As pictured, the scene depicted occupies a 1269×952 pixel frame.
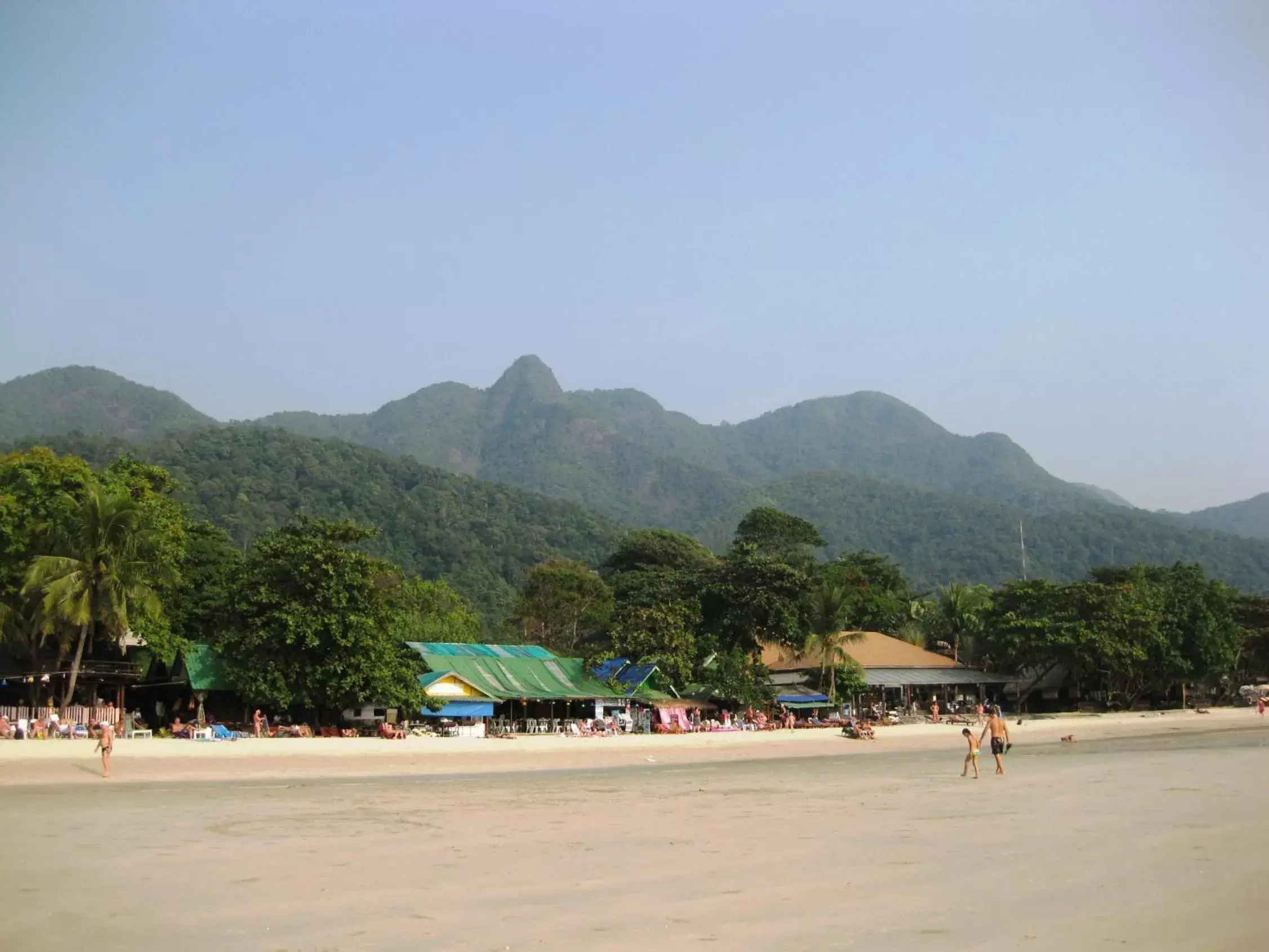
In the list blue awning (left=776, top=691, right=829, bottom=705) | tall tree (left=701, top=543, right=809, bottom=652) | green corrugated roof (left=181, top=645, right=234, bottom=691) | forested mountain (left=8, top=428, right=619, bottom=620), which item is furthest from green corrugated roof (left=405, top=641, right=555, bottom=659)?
forested mountain (left=8, top=428, right=619, bottom=620)

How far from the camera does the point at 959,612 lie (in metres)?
67.2

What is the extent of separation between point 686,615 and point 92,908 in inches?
1407

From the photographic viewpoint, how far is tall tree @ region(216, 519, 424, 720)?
99.8 ft

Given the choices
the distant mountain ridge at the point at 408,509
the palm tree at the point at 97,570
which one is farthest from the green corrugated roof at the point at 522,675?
the distant mountain ridge at the point at 408,509

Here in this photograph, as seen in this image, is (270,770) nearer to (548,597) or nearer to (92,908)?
(92,908)

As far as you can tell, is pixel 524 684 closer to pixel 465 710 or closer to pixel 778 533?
pixel 465 710

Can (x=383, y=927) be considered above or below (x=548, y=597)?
below

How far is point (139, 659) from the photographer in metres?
33.4

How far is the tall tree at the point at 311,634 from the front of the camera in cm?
3042

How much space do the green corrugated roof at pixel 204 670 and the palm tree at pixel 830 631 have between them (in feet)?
77.9

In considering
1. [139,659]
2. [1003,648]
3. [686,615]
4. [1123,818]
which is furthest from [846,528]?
[1123,818]

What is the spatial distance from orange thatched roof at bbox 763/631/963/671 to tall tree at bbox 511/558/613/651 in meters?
11.3

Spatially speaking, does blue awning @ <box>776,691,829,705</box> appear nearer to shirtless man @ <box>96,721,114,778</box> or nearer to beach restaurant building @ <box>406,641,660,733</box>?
beach restaurant building @ <box>406,641,660,733</box>

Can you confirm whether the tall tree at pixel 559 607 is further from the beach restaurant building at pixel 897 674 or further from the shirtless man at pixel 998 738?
Result: the shirtless man at pixel 998 738
